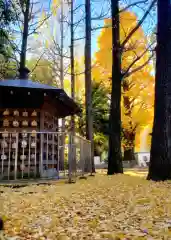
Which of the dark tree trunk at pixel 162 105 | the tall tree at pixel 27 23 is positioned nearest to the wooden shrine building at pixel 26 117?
the dark tree trunk at pixel 162 105

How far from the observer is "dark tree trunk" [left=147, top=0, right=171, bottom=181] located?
7.45 m

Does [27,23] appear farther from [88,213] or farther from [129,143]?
[88,213]

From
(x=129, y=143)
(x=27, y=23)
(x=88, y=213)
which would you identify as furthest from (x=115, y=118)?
(x=129, y=143)

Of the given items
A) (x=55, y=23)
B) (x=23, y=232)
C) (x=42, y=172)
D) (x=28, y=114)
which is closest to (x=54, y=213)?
(x=23, y=232)

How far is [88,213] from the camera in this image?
379 cm

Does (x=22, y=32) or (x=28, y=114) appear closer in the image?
(x=28, y=114)

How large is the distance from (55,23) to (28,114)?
11609mm

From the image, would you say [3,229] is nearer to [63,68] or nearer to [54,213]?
[54,213]

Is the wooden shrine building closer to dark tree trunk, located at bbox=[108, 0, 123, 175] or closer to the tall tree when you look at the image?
dark tree trunk, located at bbox=[108, 0, 123, 175]

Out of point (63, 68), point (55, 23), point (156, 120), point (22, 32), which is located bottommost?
point (156, 120)

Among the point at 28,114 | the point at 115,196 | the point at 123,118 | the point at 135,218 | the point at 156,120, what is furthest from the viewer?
the point at 123,118

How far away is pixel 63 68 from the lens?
1914cm

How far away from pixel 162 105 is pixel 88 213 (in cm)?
474

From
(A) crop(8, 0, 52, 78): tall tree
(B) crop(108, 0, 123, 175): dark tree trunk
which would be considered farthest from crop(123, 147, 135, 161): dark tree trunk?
(B) crop(108, 0, 123, 175): dark tree trunk
